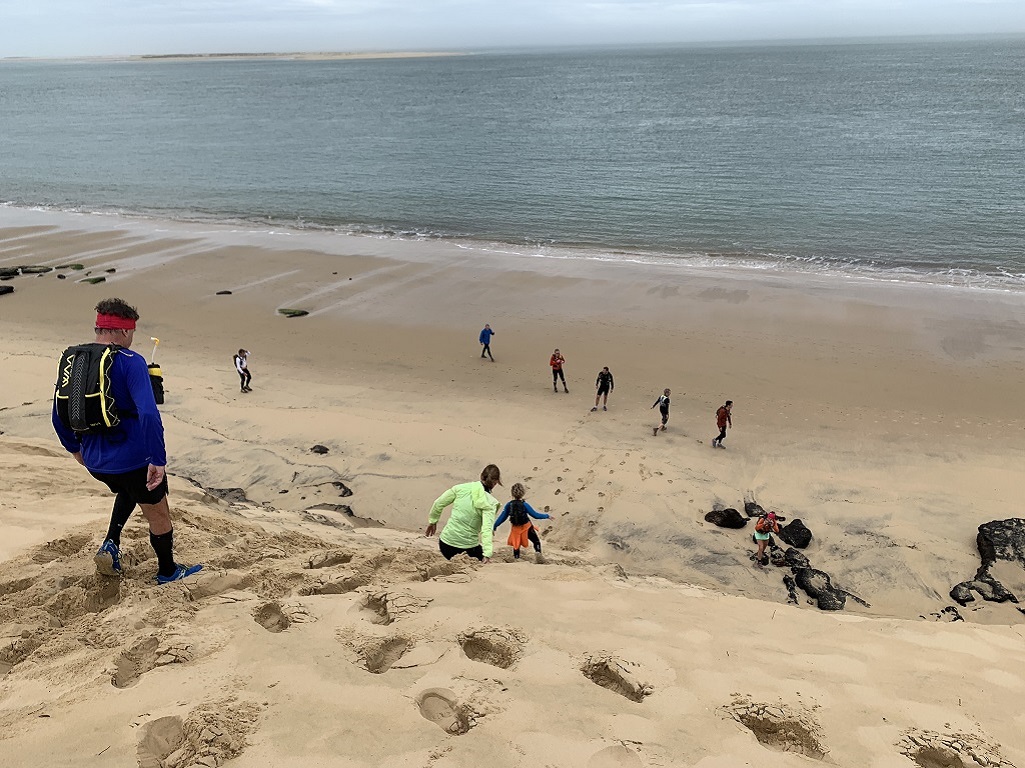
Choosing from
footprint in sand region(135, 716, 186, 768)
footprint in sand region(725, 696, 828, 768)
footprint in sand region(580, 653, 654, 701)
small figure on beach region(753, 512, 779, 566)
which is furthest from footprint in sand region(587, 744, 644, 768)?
small figure on beach region(753, 512, 779, 566)

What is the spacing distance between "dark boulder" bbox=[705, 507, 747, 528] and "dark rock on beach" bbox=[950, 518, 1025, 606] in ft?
8.98

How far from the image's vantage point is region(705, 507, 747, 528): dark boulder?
384 inches

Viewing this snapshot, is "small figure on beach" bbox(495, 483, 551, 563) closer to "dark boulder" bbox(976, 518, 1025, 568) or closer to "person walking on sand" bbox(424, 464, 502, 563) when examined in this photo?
"person walking on sand" bbox(424, 464, 502, 563)

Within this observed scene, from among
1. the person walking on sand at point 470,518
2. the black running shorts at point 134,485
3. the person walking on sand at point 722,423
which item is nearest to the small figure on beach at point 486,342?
the person walking on sand at point 722,423

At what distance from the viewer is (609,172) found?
43.6 meters

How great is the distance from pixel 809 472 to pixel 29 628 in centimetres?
1155

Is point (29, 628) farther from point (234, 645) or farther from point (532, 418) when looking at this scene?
point (532, 418)

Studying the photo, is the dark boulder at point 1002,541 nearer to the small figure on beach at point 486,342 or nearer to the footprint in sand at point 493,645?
the footprint in sand at point 493,645

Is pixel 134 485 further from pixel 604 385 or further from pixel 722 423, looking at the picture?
pixel 604 385

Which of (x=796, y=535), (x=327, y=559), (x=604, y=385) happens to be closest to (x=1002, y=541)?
(x=796, y=535)

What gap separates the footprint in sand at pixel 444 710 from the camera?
124 inches

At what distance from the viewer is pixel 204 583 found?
4.41m

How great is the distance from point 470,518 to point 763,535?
17.1 ft

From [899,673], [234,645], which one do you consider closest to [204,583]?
[234,645]
